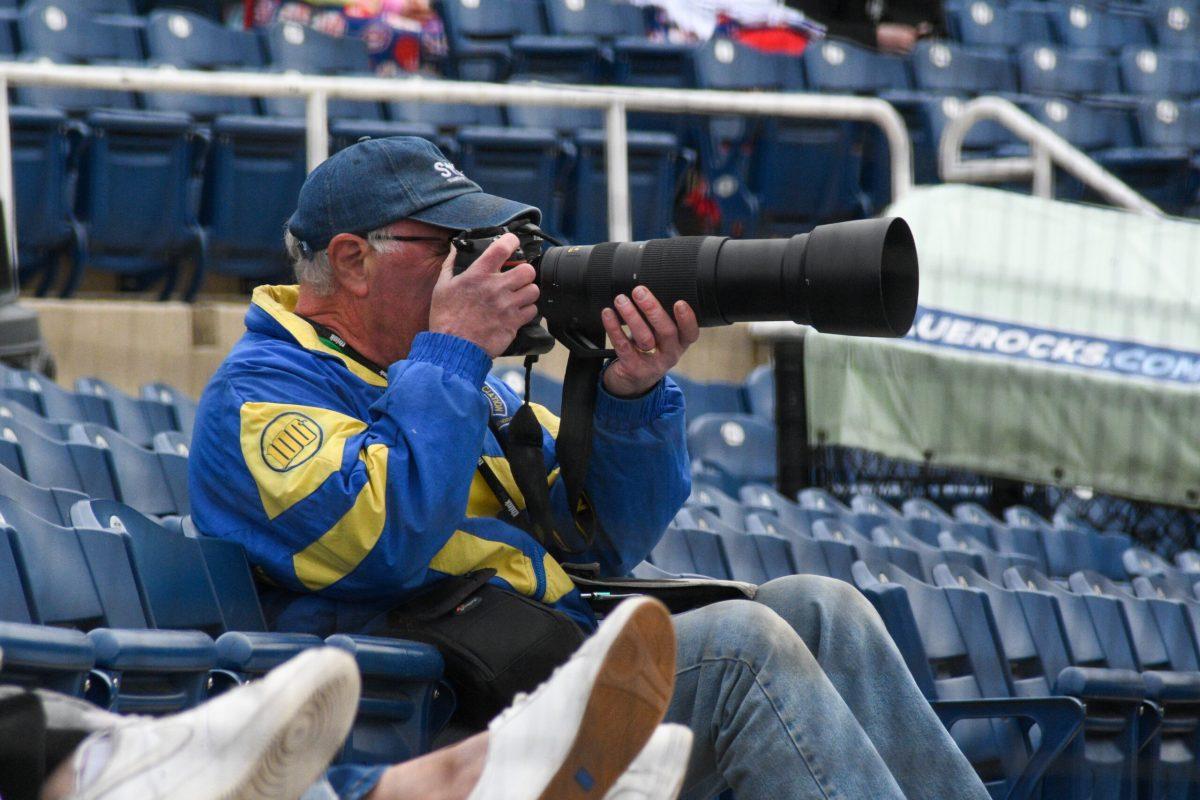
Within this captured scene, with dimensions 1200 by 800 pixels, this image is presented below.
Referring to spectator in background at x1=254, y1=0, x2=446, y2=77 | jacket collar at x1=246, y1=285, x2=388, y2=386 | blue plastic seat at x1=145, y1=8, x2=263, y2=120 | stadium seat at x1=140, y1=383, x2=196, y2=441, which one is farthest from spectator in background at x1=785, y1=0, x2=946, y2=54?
jacket collar at x1=246, y1=285, x2=388, y2=386

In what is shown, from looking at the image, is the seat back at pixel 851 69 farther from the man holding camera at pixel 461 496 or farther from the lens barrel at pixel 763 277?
the lens barrel at pixel 763 277

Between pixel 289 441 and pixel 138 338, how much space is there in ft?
10.5

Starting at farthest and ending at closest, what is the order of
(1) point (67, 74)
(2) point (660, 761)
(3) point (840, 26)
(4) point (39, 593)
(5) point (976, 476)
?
(3) point (840, 26)
(5) point (976, 476)
(1) point (67, 74)
(4) point (39, 593)
(2) point (660, 761)

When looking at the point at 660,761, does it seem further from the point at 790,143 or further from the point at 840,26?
the point at 840,26

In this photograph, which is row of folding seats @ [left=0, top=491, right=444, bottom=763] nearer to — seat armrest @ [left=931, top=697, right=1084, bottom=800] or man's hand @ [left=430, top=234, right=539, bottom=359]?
man's hand @ [left=430, top=234, right=539, bottom=359]

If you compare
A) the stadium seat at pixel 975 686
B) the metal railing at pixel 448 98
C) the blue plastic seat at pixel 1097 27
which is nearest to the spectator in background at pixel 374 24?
the metal railing at pixel 448 98

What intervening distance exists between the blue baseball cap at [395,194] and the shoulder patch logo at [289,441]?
0.29m

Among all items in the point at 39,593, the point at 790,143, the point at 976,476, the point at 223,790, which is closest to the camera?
the point at 223,790

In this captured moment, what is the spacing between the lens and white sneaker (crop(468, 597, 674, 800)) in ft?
4.71

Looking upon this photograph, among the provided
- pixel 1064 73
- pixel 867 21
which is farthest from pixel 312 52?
pixel 1064 73

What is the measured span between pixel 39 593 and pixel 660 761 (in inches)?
28.9

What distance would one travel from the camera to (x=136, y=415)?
3.81 metres

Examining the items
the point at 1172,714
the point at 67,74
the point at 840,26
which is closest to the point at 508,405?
the point at 1172,714

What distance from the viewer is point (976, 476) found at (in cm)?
513
